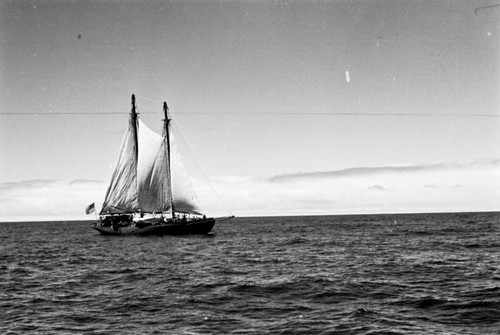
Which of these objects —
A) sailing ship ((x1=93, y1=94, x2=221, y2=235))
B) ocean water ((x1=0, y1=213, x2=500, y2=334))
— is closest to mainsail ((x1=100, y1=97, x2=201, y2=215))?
sailing ship ((x1=93, y1=94, x2=221, y2=235))

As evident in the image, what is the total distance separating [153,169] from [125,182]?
18.9 feet

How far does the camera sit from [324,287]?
23.5 meters

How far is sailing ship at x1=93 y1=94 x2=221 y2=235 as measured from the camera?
234ft

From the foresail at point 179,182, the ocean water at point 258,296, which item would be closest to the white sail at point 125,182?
the foresail at point 179,182

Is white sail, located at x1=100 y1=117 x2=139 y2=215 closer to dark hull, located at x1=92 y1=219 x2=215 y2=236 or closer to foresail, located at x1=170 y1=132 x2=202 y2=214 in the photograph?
dark hull, located at x1=92 y1=219 x2=215 y2=236

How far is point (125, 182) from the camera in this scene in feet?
242

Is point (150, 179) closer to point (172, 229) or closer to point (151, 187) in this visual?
point (151, 187)

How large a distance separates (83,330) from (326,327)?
26.7 feet

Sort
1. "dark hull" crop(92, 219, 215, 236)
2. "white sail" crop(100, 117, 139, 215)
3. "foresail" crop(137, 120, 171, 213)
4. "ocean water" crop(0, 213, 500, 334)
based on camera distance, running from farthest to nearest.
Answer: "white sail" crop(100, 117, 139, 215) → "dark hull" crop(92, 219, 215, 236) → "foresail" crop(137, 120, 171, 213) → "ocean water" crop(0, 213, 500, 334)

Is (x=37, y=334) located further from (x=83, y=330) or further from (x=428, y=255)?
(x=428, y=255)

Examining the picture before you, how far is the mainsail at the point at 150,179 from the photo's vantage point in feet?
234

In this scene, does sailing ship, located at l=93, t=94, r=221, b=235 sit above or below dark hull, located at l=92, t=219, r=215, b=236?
above

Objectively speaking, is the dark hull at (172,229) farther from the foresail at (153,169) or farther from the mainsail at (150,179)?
the foresail at (153,169)

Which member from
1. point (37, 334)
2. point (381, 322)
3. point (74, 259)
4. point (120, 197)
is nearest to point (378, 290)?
point (381, 322)
